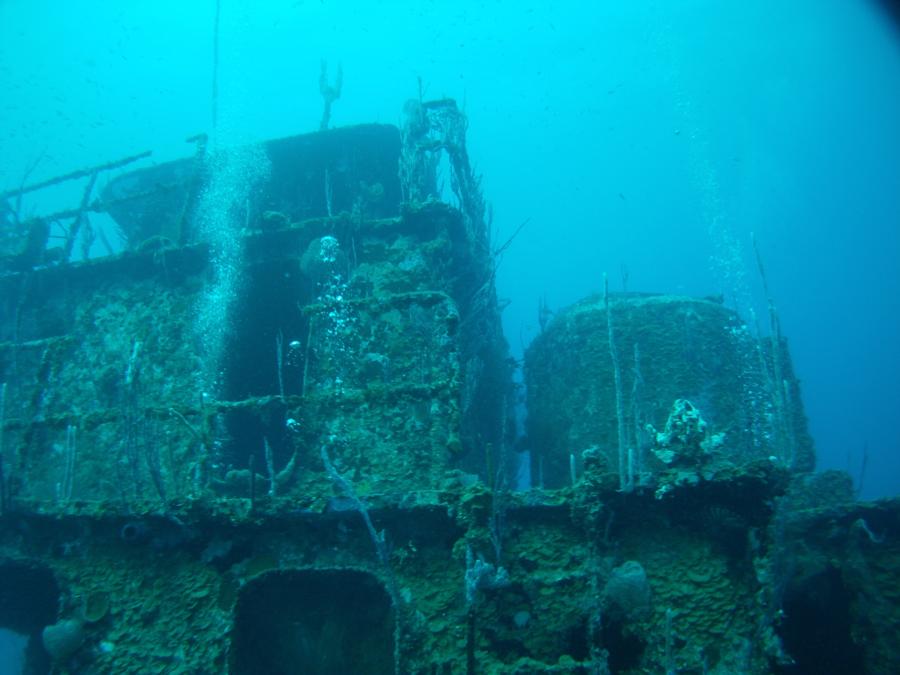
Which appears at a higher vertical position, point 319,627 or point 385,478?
point 385,478

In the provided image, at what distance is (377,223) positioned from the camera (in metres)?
6.92

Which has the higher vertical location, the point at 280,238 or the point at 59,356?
the point at 280,238

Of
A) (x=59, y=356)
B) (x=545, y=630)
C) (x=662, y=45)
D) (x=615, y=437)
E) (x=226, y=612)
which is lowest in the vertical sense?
(x=545, y=630)

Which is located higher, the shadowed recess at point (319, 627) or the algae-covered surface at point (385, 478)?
the algae-covered surface at point (385, 478)

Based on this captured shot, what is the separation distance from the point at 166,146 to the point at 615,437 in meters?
115

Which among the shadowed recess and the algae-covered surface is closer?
the algae-covered surface

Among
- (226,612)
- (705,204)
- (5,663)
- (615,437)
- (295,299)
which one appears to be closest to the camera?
(226,612)

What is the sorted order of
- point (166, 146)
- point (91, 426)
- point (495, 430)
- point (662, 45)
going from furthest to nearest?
1. point (166, 146)
2. point (662, 45)
3. point (495, 430)
4. point (91, 426)

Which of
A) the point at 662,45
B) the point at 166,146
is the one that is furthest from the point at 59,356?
the point at 166,146

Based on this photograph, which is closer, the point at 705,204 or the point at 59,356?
the point at 59,356

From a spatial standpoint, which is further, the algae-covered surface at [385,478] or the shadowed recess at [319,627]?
the shadowed recess at [319,627]

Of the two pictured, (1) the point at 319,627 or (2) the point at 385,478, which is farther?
(2) the point at 385,478

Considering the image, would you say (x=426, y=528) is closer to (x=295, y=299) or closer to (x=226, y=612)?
(x=226, y=612)

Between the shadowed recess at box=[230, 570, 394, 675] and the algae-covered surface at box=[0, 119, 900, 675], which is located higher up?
the algae-covered surface at box=[0, 119, 900, 675]
